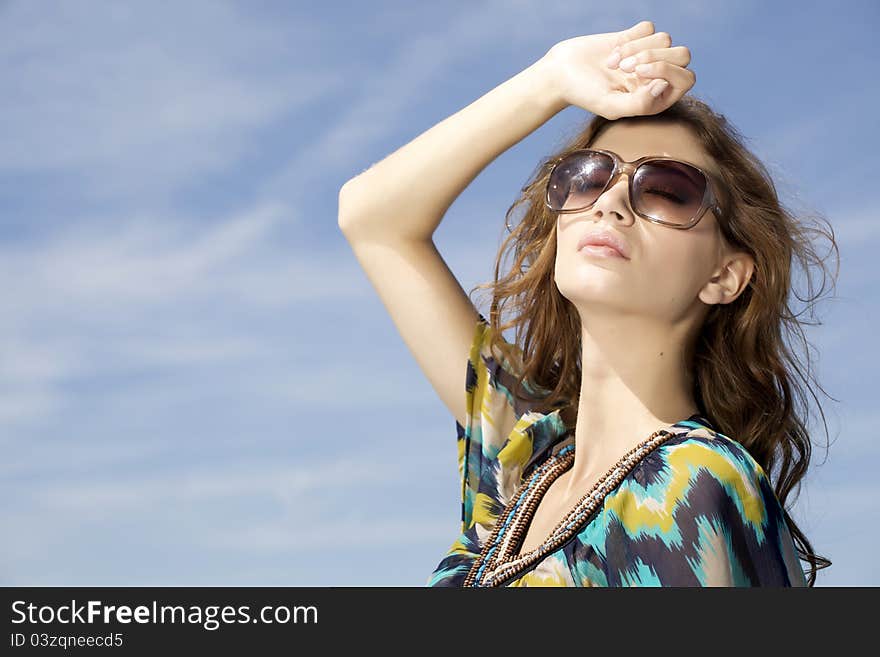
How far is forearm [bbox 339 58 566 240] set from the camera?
3475 mm

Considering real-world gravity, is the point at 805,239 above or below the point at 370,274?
below

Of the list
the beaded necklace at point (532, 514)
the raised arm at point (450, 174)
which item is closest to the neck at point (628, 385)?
the beaded necklace at point (532, 514)

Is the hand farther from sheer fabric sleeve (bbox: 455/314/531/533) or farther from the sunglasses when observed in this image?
sheer fabric sleeve (bbox: 455/314/531/533)

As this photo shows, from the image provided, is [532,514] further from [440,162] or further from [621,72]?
[621,72]

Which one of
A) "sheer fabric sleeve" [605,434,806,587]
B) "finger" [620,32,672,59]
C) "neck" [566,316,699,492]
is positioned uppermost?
"finger" [620,32,672,59]

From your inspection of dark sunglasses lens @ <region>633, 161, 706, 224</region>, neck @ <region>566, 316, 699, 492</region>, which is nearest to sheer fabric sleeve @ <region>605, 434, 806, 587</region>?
neck @ <region>566, 316, 699, 492</region>

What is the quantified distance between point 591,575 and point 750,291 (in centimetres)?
123

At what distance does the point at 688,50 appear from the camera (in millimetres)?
3270

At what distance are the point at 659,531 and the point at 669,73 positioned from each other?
4.86ft

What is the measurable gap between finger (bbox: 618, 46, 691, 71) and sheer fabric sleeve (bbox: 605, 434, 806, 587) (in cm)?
125
